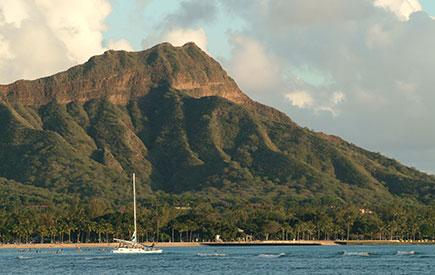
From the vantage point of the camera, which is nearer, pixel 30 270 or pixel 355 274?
pixel 355 274

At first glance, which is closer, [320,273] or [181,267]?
[320,273]

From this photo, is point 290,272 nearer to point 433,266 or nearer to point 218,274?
point 218,274

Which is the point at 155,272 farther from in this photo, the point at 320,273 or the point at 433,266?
the point at 433,266

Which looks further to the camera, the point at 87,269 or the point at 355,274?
the point at 87,269

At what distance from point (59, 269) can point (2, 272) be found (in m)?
11.8

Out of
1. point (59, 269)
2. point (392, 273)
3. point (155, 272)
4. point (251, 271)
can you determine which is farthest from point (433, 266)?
point (59, 269)

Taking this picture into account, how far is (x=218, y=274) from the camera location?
582ft

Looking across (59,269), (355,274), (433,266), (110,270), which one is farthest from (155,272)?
(433,266)

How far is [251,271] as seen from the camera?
183125 mm

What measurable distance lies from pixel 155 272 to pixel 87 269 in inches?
601

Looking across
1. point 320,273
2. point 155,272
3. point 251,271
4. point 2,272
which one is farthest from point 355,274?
point 2,272

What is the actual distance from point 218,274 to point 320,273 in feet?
55.4

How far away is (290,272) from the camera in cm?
18062

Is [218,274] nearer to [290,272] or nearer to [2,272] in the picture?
[290,272]
